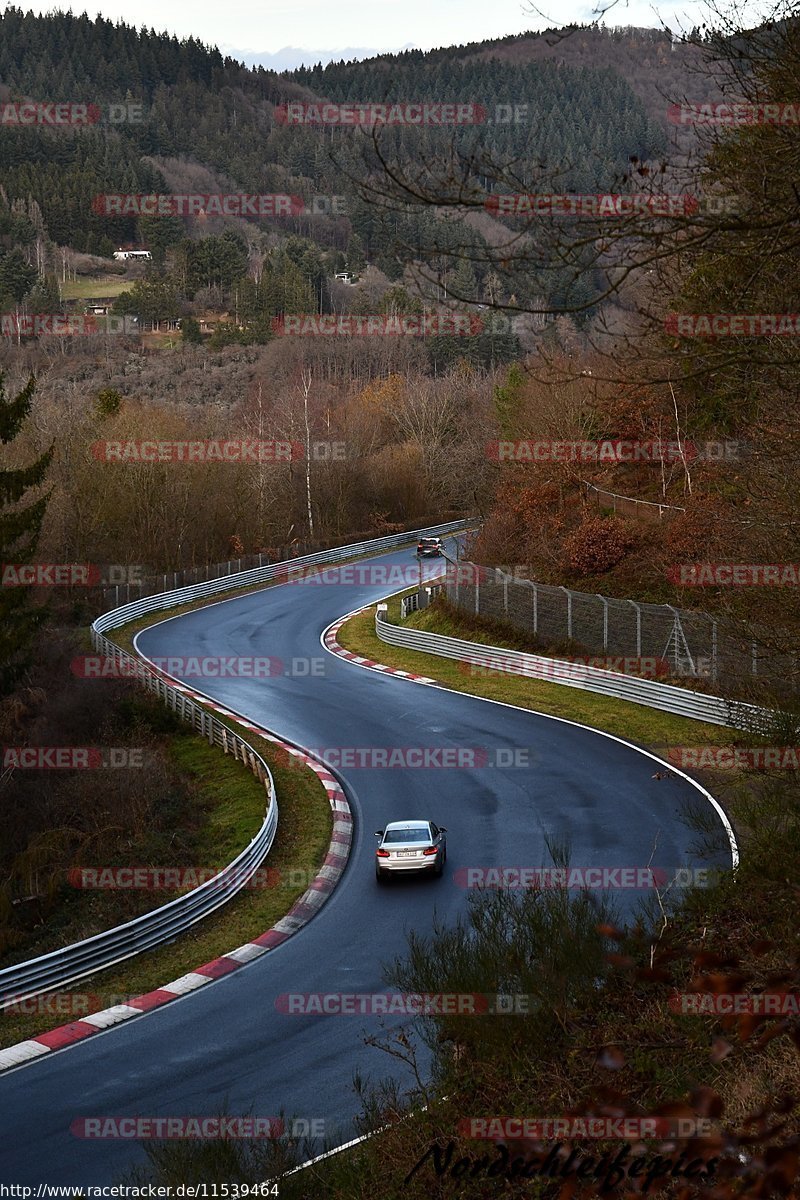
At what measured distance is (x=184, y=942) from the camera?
686 inches

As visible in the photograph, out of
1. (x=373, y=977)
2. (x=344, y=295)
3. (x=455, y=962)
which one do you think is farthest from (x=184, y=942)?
(x=344, y=295)

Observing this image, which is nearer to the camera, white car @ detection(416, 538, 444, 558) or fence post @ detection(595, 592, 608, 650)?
fence post @ detection(595, 592, 608, 650)

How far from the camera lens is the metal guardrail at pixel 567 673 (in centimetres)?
2759

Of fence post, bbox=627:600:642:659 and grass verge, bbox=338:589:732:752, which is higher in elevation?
fence post, bbox=627:600:642:659

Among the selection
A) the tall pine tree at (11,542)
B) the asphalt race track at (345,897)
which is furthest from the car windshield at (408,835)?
the tall pine tree at (11,542)

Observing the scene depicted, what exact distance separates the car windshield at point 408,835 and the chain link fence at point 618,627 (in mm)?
8637

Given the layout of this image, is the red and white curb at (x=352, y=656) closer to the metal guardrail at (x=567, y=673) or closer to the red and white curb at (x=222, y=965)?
the metal guardrail at (x=567, y=673)

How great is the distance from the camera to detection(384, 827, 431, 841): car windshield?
62.6 feet

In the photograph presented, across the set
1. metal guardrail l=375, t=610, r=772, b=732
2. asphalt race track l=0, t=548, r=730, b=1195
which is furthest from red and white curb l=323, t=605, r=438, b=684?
metal guardrail l=375, t=610, r=772, b=732

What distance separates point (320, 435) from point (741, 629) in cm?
5781

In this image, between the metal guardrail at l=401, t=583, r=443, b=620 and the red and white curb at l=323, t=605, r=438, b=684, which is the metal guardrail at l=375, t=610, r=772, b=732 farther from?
the metal guardrail at l=401, t=583, r=443, b=620

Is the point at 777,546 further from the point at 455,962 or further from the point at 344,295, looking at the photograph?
the point at 344,295

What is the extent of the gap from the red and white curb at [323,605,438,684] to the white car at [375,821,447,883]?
15019 millimetres

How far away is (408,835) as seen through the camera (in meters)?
19.2
